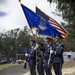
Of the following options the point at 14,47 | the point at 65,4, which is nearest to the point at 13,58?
the point at 14,47

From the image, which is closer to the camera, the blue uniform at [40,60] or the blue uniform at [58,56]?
the blue uniform at [58,56]

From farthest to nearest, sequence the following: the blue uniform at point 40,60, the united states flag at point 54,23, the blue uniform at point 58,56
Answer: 1. the blue uniform at point 40,60
2. the united states flag at point 54,23
3. the blue uniform at point 58,56

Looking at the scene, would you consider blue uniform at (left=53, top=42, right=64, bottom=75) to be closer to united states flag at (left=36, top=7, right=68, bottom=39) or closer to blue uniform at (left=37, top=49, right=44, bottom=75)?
united states flag at (left=36, top=7, right=68, bottom=39)

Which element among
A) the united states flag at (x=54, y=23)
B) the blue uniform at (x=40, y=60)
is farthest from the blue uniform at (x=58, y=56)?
the blue uniform at (x=40, y=60)

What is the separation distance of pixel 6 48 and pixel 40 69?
64539mm

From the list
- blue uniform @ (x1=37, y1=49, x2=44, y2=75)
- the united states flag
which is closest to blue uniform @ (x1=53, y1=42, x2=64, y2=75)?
the united states flag

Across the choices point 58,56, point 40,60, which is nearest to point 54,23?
point 40,60

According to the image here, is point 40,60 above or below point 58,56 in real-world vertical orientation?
below

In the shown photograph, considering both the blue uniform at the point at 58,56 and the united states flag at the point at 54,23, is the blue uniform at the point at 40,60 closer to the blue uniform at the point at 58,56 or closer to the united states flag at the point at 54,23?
the united states flag at the point at 54,23

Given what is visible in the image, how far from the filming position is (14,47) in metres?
84.6

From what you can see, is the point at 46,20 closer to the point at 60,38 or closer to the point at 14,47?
the point at 60,38

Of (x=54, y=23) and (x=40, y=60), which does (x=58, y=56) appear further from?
(x=54, y=23)

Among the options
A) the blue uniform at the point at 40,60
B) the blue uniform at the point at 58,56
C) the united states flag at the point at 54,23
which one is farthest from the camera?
the blue uniform at the point at 40,60

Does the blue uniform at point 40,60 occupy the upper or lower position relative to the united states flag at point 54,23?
lower
